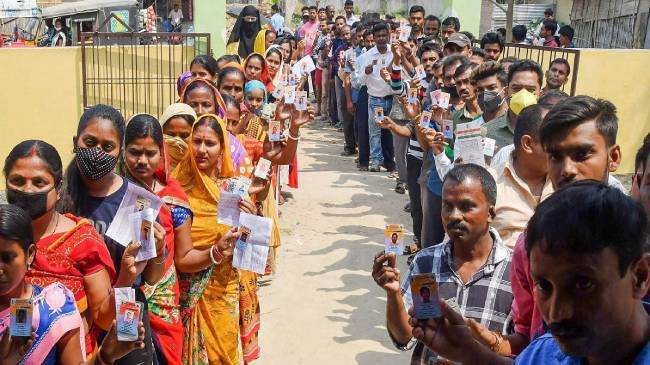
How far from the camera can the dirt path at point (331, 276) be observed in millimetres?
5340

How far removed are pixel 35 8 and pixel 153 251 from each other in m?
20.5

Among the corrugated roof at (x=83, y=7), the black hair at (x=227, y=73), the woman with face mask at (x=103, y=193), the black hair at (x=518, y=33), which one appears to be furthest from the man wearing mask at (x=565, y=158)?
the corrugated roof at (x=83, y=7)

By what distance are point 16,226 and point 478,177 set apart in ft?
5.98

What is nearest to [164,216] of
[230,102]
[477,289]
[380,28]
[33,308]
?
[33,308]

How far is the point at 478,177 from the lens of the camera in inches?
120

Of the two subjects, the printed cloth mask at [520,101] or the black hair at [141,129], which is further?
the printed cloth mask at [520,101]

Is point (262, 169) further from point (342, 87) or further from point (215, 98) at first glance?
point (342, 87)

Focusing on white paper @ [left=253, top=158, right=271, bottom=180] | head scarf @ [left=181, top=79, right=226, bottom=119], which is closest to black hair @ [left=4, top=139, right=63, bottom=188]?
white paper @ [left=253, top=158, right=271, bottom=180]

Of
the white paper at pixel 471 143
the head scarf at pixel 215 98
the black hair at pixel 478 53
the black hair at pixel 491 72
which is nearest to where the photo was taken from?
the white paper at pixel 471 143

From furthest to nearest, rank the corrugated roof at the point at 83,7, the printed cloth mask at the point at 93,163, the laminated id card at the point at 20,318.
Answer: the corrugated roof at the point at 83,7 < the printed cloth mask at the point at 93,163 < the laminated id card at the point at 20,318

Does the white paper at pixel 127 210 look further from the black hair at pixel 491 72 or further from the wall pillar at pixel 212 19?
the wall pillar at pixel 212 19

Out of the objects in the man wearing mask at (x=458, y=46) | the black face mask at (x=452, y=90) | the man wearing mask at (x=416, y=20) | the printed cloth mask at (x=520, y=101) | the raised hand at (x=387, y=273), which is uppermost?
the man wearing mask at (x=416, y=20)

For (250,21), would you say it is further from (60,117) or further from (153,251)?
(153,251)

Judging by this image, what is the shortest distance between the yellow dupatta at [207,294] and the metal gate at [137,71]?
6.27 meters
